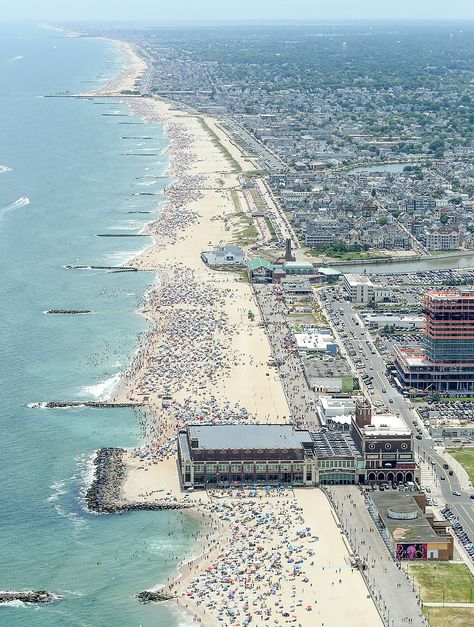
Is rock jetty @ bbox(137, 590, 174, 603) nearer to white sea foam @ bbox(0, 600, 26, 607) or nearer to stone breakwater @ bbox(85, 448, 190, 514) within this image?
white sea foam @ bbox(0, 600, 26, 607)

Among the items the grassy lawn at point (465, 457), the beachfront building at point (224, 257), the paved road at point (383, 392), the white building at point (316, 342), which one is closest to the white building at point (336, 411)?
the paved road at point (383, 392)

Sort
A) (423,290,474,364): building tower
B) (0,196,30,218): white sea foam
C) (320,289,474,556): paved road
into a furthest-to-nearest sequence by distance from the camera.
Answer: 1. (0,196,30,218): white sea foam
2. (423,290,474,364): building tower
3. (320,289,474,556): paved road

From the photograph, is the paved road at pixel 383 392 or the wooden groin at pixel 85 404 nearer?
the paved road at pixel 383 392

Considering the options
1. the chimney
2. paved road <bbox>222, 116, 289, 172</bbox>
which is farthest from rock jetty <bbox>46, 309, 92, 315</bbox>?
paved road <bbox>222, 116, 289, 172</bbox>

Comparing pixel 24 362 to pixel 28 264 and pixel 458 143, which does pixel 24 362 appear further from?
pixel 458 143

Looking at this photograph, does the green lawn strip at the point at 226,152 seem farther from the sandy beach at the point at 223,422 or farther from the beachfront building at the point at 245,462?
the beachfront building at the point at 245,462

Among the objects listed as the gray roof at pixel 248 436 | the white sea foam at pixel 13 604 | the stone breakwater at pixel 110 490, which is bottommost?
the stone breakwater at pixel 110 490

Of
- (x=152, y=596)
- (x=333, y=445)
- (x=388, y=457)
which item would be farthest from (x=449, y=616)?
(x=333, y=445)
